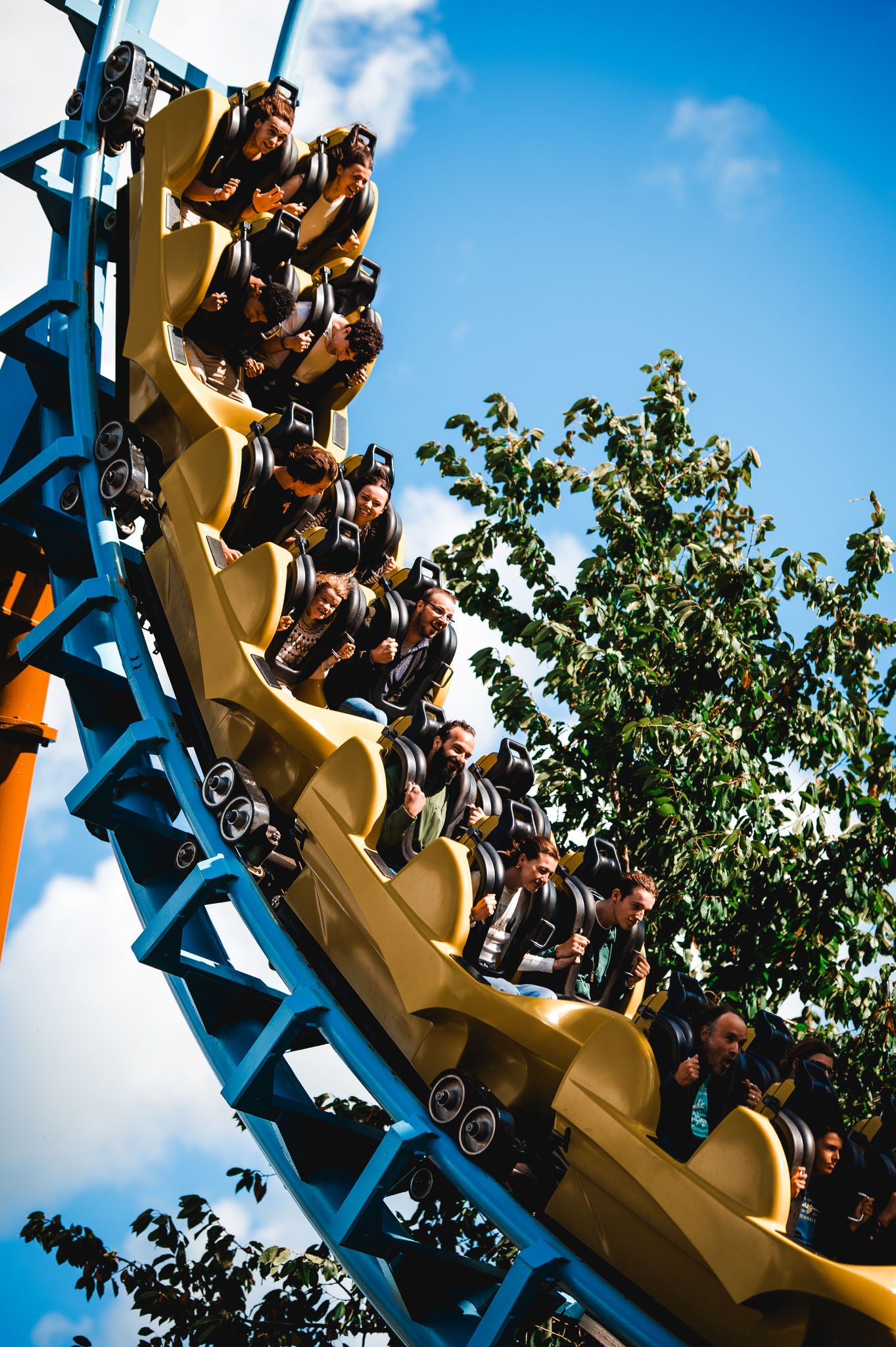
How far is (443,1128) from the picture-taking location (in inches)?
141

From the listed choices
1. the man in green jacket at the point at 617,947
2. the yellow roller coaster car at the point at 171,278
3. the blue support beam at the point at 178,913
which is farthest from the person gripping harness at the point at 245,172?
the man in green jacket at the point at 617,947

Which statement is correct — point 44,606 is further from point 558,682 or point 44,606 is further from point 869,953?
point 869,953

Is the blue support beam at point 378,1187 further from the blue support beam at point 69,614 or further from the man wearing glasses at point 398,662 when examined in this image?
the blue support beam at point 69,614

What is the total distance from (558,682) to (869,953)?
208 cm

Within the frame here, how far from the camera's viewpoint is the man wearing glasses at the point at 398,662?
498 centimetres

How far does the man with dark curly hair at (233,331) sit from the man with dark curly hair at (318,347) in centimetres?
10

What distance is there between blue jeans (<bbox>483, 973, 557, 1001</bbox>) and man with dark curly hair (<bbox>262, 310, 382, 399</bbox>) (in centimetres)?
334

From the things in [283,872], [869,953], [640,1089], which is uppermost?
[869,953]

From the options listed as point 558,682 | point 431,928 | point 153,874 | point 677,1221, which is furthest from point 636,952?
point 558,682

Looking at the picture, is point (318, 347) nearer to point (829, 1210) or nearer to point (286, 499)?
point (286, 499)

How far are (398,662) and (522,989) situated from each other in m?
1.53

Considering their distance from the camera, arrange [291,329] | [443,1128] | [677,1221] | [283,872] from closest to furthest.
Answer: [677,1221], [443,1128], [283,872], [291,329]

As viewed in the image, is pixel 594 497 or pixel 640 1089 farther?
pixel 594 497

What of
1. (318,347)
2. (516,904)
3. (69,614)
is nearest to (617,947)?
(516,904)
